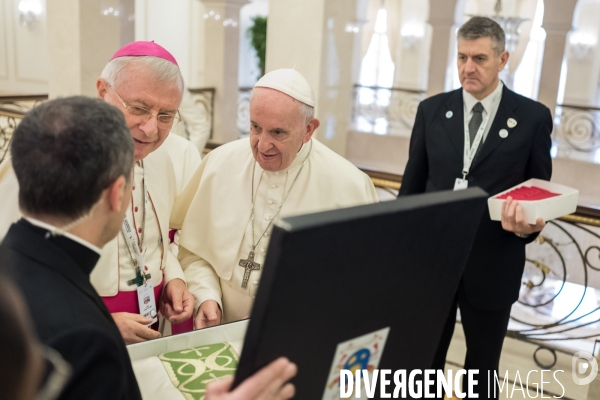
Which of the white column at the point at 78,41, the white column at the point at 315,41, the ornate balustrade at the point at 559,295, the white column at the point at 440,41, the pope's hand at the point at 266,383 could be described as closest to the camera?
the pope's hand at the point at 266,383

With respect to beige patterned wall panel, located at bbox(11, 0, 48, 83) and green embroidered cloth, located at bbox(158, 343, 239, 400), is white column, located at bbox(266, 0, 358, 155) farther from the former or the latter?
beige patterned wall panel, located at bbox(11, 0, 48, 83)

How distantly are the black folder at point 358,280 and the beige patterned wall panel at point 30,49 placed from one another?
16.3m

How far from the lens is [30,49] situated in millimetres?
16000

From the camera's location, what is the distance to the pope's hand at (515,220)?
109 inches

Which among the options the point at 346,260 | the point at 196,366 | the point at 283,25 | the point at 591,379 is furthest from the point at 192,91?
the point at 346,260

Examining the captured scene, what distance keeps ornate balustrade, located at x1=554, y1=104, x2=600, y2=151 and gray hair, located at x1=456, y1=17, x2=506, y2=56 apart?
10.9 metres

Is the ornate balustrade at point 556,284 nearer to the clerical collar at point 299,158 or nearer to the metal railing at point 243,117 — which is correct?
the clerical collar at point 299,158

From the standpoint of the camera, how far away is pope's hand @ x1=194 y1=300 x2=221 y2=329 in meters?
2.54

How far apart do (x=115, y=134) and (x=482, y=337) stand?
8.13 ft

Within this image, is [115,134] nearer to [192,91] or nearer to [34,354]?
[34,354]

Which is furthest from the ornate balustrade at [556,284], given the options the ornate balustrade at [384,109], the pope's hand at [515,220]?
the ornate balustrade at [384,109]

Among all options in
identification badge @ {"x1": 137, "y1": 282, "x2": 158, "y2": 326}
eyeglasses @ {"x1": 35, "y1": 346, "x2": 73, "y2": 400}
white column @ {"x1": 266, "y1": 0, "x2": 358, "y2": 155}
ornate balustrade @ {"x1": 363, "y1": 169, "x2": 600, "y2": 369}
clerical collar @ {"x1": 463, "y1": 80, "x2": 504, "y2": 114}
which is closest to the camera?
eyeglasses @ {"x1": 35, "y1": 346, "x2": 73, "y2": 400}

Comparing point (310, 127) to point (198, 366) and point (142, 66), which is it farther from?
point (198, 366)

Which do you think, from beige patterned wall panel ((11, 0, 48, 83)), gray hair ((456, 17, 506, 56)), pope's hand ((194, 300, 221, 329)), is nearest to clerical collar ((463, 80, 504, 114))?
gray hair ((456, 17, 506, 56))
